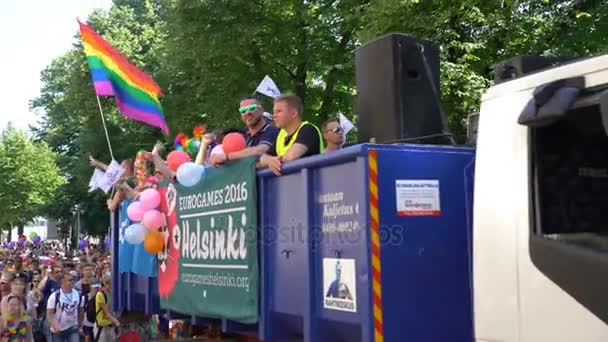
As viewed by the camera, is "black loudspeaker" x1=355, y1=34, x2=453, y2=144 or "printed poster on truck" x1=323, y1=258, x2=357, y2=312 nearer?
"printed poster on truck" x1=323, y1=258, x2=357, y2=312

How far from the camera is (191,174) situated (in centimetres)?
564

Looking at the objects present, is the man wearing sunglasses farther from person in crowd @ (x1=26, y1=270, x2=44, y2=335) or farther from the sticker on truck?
person in crowd @ (x1=26, y1=270, x2=44, y2=335)

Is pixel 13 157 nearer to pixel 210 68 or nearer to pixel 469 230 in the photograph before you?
pixel 210 68

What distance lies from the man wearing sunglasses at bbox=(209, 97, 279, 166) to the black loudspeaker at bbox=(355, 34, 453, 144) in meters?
0.76

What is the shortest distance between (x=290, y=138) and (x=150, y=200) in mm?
2122

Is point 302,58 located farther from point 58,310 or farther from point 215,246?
point 215,246

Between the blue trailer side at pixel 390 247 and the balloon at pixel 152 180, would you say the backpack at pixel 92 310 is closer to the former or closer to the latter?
the balloon at pixel 152 180

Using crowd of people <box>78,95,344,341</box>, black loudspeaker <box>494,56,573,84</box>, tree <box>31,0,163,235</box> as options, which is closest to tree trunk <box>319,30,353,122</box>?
tree <box>31,0,163,235</box>

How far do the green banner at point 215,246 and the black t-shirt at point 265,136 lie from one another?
1.18 ft

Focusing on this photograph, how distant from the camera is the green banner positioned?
193 inches

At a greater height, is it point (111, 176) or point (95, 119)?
point (95, 119)

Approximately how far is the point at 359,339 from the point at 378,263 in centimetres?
47

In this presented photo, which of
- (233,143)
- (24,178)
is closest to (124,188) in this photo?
(233,143)

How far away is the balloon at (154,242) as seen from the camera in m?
6.49
